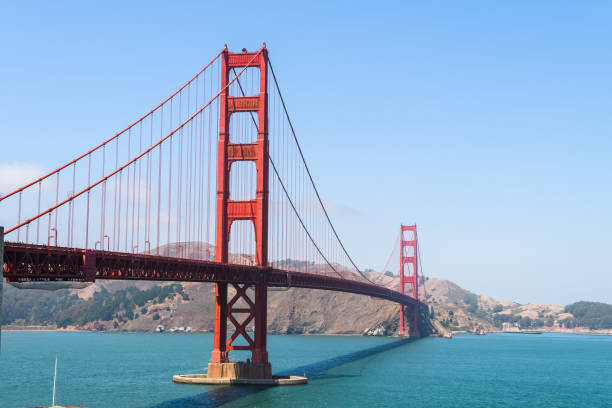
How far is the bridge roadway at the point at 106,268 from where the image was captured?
3388cm

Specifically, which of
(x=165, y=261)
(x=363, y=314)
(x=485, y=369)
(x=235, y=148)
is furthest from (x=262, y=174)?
(x=363, y=314)

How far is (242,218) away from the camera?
211 feet

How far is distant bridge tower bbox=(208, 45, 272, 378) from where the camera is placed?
207 ft

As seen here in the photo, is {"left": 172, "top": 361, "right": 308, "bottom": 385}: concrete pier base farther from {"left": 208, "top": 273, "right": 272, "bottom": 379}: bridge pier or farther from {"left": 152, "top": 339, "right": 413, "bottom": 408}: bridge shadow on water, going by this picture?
{"left": 152, "top": 339, "right": 413, "bottom": 408}: bridge shadow on water

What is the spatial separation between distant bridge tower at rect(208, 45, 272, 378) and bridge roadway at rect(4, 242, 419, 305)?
2.35 m

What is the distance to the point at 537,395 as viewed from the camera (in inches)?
2650

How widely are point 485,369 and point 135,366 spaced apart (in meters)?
43.8

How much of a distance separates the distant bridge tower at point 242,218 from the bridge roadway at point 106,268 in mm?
2348

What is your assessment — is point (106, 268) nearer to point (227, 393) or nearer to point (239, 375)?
point (227, 393)

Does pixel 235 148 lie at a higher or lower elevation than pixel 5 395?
higher

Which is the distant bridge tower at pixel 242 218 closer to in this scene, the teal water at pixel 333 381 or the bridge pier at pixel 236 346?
the bridge pier at pixel 236 346

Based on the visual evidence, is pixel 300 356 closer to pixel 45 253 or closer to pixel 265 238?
pixel 265 238

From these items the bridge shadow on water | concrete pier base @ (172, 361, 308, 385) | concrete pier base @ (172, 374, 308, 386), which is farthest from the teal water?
concrete pier base @ (172, 361, 308, 385)

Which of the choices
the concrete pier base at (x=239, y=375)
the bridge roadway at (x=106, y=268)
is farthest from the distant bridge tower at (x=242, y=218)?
the bridge roadway at (x=106, y=268)
